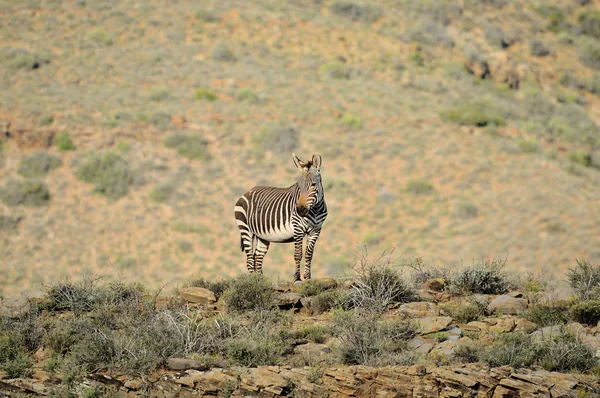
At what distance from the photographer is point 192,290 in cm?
1474

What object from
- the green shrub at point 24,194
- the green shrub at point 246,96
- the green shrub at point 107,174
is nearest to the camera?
the green shrub at point 24,194

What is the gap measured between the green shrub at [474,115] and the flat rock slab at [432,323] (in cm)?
4036

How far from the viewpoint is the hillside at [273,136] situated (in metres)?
40.1

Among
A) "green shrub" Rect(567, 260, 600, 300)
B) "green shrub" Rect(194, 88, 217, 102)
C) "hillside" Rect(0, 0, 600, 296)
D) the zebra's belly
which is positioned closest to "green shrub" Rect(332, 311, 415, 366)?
"green shrub" Rect(567, 260, 600, 300)

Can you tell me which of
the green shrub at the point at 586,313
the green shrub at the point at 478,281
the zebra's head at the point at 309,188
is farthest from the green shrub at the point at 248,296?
the green shrub at the point at 586,313

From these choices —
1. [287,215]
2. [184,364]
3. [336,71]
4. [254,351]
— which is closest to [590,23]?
[336,71]

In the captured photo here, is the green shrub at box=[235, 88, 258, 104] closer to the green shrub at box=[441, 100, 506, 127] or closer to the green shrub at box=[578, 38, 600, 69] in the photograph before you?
the green shrub at box=[441, 100, 506, 127]

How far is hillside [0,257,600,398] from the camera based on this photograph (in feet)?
34.9

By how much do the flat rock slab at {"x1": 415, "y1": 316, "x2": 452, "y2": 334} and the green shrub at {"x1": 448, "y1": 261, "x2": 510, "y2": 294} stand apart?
7.14ft

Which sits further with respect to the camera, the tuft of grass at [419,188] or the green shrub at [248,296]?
the tuft of grass at [419,188]

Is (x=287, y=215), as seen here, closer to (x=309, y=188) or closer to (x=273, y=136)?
(x=309, y=188)

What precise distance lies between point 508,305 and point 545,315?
0.98 m

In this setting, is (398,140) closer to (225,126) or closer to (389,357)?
(225,126)

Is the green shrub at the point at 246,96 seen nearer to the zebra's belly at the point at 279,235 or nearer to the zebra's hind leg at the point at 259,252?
the zebra's hind leg at the point at 259,252
